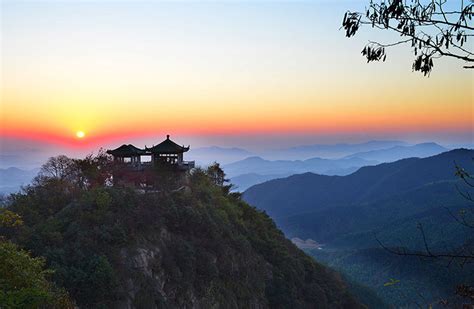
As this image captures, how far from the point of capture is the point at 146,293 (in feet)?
87.6

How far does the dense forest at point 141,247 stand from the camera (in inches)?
965

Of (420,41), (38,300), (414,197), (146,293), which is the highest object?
(420,41)

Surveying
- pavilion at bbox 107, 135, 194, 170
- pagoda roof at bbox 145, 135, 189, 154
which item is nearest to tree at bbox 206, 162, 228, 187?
pavilion at bbox 107, 135, 194, 170

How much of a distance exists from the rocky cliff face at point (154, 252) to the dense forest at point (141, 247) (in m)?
0.08

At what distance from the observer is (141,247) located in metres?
29.3

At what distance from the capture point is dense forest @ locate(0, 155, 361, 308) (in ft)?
80.4

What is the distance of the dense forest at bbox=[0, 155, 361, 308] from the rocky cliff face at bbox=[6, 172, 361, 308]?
0.08 m

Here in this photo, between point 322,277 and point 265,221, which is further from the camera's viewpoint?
point 265,221

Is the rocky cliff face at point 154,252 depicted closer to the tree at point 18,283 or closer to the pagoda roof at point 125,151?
the pagoda roof at point 125,151

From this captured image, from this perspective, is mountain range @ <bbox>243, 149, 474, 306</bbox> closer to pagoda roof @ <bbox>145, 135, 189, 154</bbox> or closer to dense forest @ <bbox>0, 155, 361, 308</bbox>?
dense forest @ <bbox>0, 155, 361, 308</bbox>

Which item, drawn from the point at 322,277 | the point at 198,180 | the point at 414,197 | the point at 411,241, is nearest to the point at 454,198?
the point at 414,197

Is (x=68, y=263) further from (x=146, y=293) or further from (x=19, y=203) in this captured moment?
(x=19, y=203)

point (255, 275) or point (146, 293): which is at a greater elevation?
point (146, 293)

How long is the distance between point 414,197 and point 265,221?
152632 mm
